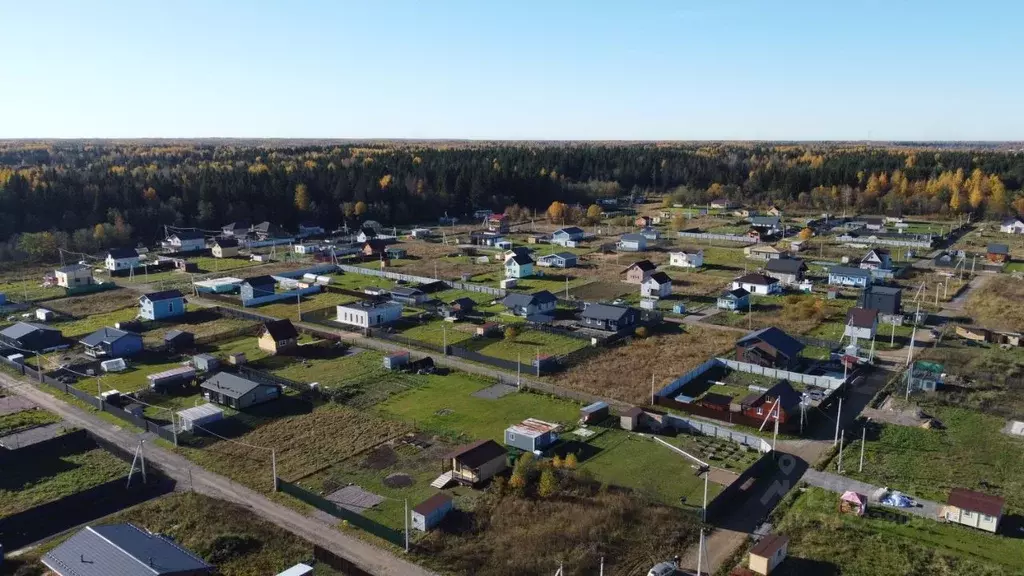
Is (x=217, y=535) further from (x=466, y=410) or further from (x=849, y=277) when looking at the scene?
(x=849, y=277)

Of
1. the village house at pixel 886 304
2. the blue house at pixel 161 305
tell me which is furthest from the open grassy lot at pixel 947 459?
the blue house at pixel 161 305

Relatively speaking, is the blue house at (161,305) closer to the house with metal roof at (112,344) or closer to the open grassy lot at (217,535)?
the house with metal roof at (112,344)

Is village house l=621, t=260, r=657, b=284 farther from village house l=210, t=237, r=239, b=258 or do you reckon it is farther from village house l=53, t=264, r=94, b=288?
village house l=53, t=264, r=94, b=288

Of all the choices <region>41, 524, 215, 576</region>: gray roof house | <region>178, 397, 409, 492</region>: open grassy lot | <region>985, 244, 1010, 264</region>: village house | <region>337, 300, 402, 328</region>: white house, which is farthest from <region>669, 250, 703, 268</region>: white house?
<region>41, 524, 215, 576</region>: gray roof house

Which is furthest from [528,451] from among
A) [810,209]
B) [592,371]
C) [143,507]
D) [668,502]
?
[810,209]

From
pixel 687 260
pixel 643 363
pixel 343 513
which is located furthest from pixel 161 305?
pixel 687 260

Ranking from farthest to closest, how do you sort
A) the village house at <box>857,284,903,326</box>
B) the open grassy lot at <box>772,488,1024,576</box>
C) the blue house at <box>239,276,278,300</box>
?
the blue house at <box>239,276,278,300</box> → the village house at <box>857,284,903,326</box> → the open grassy lot at <box>772,488,1024,576</box>
